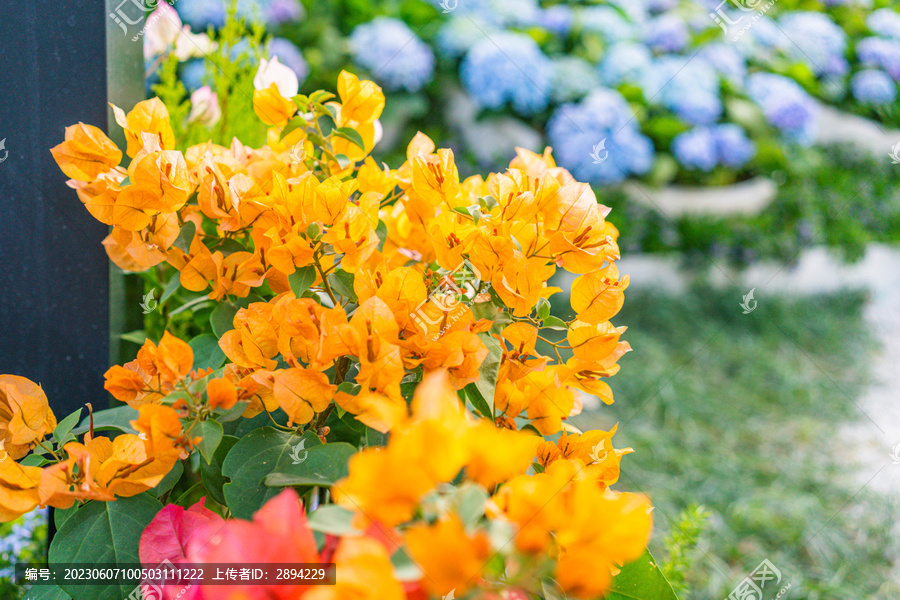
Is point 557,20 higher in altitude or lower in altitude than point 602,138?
higher

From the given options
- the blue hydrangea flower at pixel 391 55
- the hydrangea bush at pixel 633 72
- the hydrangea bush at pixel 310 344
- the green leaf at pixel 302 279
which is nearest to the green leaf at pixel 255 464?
the hydrangea bush at pixel 310 344

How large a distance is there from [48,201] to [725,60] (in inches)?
114

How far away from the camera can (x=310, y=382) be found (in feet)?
1.30

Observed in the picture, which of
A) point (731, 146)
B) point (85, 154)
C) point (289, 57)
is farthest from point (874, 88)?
point (85, 154)

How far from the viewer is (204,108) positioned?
0.82 m

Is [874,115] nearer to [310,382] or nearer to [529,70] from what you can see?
[529,70]

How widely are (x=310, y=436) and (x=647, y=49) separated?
3.03 metres

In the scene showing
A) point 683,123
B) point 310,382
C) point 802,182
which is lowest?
point 802,182

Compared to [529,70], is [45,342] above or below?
above

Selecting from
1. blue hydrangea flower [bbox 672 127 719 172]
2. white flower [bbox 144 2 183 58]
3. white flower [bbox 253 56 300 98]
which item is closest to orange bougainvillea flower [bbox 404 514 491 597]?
white flower [bbox 253 56 300 98]

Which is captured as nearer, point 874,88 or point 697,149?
point 697,149

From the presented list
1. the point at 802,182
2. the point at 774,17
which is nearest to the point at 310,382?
the point at 802,182

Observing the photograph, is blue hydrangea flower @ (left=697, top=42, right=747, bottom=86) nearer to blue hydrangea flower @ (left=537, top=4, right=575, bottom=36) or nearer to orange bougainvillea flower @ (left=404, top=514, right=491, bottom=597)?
blue hydrangea flower @ (left=537, top=4, right=575, bottom=36)

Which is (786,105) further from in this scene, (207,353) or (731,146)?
(207,353)
